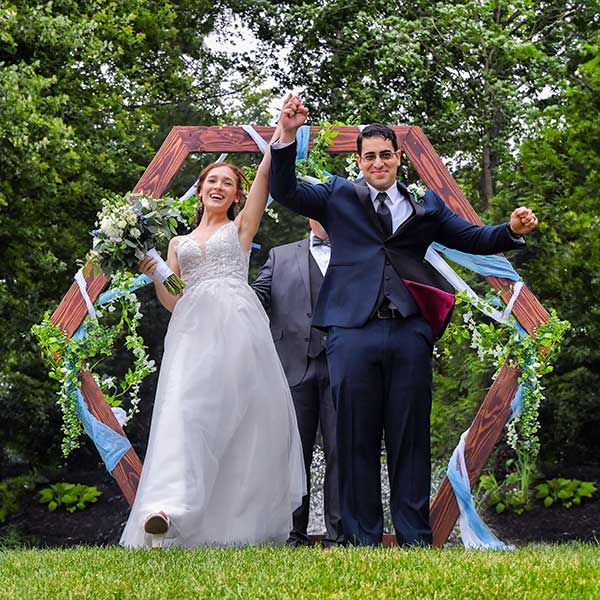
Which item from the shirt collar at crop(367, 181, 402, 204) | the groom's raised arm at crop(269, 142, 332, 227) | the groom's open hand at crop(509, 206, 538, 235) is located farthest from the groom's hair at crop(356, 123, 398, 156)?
the groom's open hand at crop(509, 206, 538, 235)

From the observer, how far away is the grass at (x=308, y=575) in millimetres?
3633

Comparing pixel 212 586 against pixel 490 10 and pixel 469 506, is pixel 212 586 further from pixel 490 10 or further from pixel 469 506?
pixel 490 10

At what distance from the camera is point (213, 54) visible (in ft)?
66.2

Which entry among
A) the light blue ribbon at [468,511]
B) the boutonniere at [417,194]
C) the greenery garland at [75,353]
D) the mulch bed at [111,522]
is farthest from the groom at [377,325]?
the mulch bed at [111,522]

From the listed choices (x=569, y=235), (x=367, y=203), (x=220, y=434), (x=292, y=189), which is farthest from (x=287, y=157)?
(x=569, y=235)

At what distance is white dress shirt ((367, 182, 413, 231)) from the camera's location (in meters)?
5.59

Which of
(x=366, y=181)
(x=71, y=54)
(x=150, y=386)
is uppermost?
(x=71, y=54)

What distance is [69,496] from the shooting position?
1512 cm

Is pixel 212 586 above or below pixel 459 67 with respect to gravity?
below

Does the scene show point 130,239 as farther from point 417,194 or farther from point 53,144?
point 53,144

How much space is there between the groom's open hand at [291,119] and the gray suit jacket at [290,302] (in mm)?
1740

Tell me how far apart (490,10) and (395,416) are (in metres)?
10.4

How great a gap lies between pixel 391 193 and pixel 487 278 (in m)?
1.77

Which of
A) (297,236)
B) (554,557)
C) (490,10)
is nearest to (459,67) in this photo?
(490,10)
